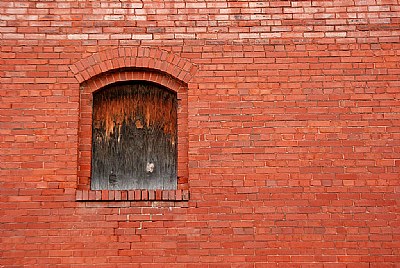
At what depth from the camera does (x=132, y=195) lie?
5.69 metres

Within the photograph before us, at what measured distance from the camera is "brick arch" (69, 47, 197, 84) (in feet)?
19.7

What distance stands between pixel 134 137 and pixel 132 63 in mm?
852

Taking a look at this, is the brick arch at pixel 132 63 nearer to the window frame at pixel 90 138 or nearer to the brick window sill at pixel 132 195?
the window frame at pixel 90 138

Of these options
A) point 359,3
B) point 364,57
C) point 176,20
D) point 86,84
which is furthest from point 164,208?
point 359,3

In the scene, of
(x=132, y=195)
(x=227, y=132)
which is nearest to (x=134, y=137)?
(x=132, y=195)

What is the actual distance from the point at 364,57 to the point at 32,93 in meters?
3.81

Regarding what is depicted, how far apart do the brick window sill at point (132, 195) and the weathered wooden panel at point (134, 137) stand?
0.28 metres

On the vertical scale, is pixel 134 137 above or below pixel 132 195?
above

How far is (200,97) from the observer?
596cm

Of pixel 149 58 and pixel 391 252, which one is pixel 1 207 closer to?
pixel 149 58

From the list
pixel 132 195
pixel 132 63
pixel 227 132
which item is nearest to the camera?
pixel 132 195

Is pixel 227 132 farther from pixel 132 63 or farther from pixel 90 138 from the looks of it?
pixel 90 138

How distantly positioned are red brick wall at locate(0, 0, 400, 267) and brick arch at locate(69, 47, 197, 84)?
2cm

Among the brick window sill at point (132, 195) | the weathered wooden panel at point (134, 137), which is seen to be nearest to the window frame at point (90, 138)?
the brick window sill at point (132, 195)
